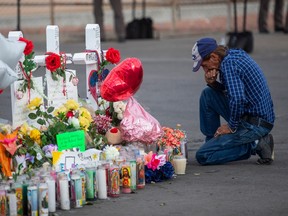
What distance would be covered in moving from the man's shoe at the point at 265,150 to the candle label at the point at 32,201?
8.56 feet

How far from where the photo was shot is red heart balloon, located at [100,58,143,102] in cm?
915

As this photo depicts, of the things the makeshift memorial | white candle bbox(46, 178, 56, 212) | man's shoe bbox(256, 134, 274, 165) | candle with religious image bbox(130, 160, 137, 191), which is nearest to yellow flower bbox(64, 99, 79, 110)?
the makeshift memorial

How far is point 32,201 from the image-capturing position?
749 cm

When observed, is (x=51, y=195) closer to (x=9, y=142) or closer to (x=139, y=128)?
(x=9, y=142)

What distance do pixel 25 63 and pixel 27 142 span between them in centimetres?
80

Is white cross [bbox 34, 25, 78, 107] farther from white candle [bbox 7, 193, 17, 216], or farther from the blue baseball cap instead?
white candle [bbox 7, 193, 17, 216]

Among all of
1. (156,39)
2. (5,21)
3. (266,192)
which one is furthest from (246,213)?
(5,21)

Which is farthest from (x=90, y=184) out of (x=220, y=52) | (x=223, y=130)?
(x=220, y=52)

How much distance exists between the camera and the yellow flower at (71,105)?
8906mm

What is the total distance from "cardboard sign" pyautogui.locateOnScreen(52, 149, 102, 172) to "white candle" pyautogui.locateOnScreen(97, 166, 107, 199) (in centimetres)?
19

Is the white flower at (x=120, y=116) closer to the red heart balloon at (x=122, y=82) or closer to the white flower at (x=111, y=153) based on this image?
the red heart balloon at (x=122, y=82)

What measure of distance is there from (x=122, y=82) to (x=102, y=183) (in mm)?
1334

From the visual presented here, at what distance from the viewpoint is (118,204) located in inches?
314

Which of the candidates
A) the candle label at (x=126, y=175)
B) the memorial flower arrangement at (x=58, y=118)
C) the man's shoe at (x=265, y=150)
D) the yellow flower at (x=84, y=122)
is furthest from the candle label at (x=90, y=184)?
the man's shoe at (x=265, y=150)
